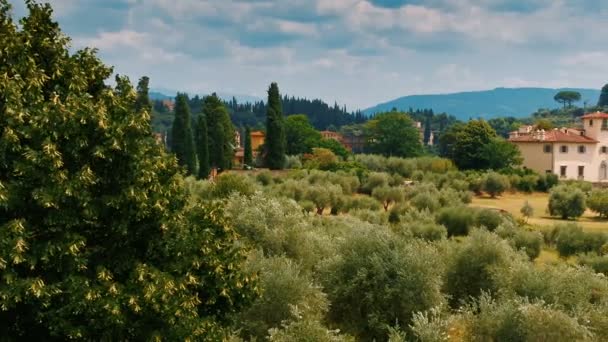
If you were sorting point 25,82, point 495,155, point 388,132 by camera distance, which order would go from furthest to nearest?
point 388,132
point 495,155
point 25,82

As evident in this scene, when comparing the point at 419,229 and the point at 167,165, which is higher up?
the point at 167,165

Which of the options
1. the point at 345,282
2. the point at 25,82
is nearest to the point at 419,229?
the point at 345,282

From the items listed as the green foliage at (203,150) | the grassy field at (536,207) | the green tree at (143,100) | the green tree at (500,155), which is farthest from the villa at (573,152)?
the green tree at (143,100)

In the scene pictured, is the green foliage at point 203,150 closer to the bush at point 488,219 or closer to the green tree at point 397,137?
the bush at point 488,219

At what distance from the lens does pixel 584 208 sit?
167 ft

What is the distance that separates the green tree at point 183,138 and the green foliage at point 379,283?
150ft

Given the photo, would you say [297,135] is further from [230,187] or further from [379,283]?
[379,283]

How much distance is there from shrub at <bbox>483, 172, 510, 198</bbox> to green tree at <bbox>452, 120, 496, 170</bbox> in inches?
607

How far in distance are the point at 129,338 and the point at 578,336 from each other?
1020cm

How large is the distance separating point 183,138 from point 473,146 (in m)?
42.0

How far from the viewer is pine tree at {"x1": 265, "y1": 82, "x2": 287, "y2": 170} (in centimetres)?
7350

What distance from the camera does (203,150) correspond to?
6569cm

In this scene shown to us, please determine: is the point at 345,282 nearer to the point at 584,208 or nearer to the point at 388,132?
the point at 584,208

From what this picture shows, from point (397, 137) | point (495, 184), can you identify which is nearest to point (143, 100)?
point (495, 184)
